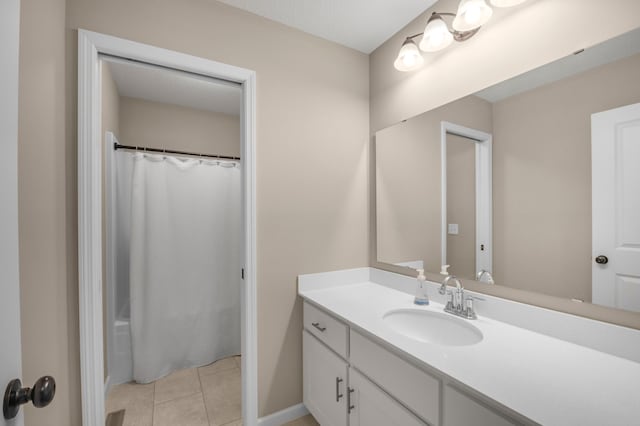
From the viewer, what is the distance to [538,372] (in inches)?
32.8

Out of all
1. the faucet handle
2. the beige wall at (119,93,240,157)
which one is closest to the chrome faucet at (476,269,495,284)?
the faucet handle

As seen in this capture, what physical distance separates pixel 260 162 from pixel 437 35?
113cm

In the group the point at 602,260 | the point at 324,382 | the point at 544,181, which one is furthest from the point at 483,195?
the point at 324,382

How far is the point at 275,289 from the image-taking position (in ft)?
5.44

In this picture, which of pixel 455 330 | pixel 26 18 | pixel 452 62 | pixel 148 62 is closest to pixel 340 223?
pixel 455 330

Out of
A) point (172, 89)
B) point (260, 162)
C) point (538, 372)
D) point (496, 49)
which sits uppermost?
point (172, 89)

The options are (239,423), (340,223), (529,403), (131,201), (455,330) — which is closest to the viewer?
(529,403)

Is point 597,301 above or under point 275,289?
above

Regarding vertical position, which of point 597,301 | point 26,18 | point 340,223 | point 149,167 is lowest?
point 597,301

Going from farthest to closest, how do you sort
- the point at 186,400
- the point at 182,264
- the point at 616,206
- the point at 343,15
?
1. the point at 182,264
2. the point at 186,400
3. the point at 343,15
4. the point at 616,206

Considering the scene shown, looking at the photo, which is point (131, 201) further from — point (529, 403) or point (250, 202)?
point (529, 403)

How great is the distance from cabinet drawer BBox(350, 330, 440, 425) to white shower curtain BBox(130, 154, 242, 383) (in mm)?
1646

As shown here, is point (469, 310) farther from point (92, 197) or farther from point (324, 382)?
point (92, 197)

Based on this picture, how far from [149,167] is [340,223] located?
1.68 metres
